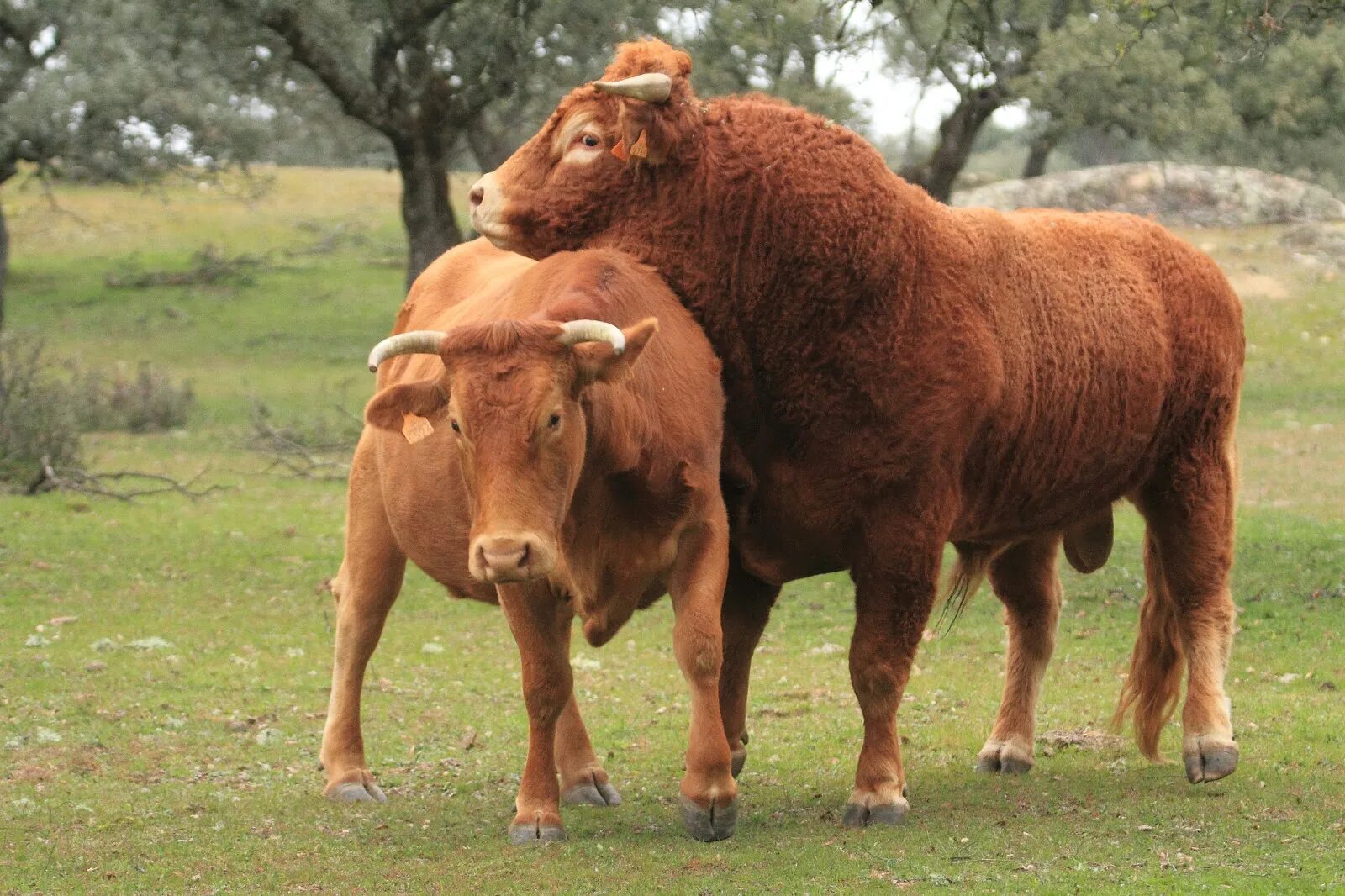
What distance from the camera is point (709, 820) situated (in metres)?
6.50

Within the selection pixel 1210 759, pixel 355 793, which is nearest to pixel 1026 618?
pixel 1210 759

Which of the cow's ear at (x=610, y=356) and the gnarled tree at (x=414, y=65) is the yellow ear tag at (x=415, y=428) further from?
the gnarled tree at (x=414, y=65)

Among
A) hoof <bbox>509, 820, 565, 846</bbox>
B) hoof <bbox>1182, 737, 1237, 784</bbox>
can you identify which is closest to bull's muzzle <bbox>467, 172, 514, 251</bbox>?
hoof <bbox>509, 820, 565, 846</bbox>

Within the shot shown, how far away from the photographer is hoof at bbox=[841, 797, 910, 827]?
22.9 ft

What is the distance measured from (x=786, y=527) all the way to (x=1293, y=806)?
7.73ft

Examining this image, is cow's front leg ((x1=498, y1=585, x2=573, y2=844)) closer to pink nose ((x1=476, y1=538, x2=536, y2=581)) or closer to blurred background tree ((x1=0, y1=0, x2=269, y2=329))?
pink nose ((x1=476, y1=538, x2=536, y2=581))

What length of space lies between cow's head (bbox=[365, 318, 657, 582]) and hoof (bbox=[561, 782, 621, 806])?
202 cm

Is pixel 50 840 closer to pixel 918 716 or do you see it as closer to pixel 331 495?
pixel 918 716

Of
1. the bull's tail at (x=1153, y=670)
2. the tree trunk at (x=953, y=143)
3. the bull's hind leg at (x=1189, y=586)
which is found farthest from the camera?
the tree trunk at (x=953, y=143)

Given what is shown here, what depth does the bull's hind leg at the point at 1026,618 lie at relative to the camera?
8.36m

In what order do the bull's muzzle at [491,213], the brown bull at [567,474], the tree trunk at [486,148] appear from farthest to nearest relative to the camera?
the tree trunk at [486,148], the bull's muzzle at [491,213], the brown bull at [567,474]

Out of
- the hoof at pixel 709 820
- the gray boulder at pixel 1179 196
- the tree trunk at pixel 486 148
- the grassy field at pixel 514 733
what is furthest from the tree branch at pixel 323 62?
the gray boulder at pixel 1179 196

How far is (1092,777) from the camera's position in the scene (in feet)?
26.2

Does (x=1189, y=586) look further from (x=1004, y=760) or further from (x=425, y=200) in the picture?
(x=425, y=200)
